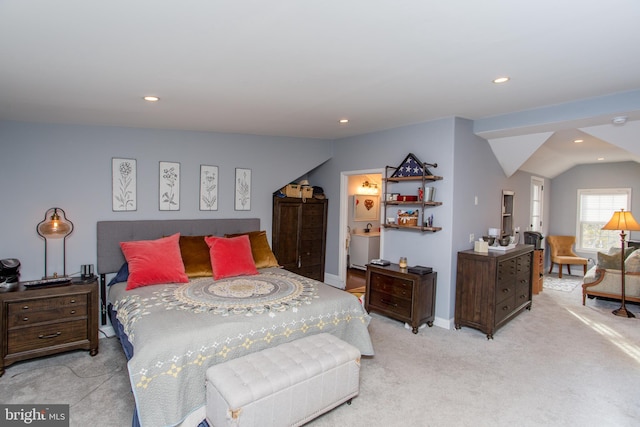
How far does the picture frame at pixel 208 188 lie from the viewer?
14.0ft

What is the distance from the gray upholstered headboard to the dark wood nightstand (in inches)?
22.0

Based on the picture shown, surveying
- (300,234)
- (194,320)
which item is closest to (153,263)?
(194,320)

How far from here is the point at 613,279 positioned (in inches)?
186

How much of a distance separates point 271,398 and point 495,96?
2969 millimetres

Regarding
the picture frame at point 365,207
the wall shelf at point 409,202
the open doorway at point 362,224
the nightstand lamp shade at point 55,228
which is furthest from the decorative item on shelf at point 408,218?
the nightstand lamp shade at point 55,228

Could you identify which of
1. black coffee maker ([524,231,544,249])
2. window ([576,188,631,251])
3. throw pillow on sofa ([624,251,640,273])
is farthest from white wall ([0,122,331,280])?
window ([576,188,631,251])

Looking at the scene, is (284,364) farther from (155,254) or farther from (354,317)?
(155,254)

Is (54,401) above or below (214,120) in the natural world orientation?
below

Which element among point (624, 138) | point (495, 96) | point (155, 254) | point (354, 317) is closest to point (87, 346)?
point (155, 254)

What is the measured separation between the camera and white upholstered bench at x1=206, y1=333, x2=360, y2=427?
6.18 feet

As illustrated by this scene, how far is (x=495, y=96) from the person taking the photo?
298cm

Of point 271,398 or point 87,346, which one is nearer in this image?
point 271,398

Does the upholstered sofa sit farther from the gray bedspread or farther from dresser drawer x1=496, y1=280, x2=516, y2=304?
the gray bedspread

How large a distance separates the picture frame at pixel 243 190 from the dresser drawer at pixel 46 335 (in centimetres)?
216
